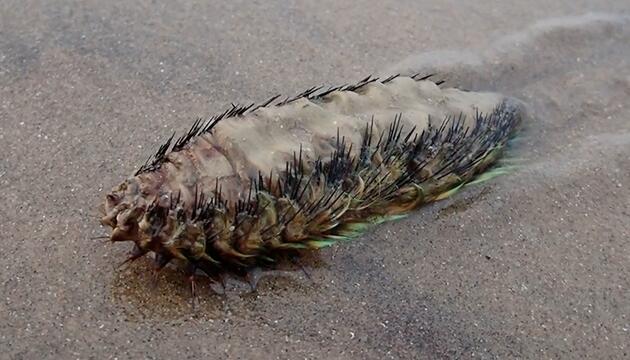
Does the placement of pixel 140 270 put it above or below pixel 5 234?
below

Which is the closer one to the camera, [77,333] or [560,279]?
[77,333]

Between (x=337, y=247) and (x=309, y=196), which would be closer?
(x=309, y=196)

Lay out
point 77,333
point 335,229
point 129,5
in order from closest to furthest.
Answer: point 77,333 < point 335,229 < point 129,5

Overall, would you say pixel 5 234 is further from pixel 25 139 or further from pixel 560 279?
pixel 560 279

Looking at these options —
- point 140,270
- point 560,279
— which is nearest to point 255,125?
point 140,270

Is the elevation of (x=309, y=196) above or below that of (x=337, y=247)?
above

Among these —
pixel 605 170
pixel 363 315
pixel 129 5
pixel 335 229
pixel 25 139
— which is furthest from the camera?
pixel 129 5

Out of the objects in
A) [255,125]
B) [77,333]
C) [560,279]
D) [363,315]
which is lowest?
[560,279]

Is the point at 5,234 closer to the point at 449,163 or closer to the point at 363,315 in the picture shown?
the point at 363,315
